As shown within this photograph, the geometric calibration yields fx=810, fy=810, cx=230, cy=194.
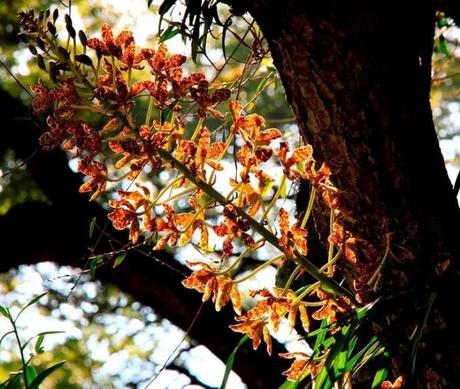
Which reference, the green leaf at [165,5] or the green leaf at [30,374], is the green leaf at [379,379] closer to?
the green leaf at [30,374]

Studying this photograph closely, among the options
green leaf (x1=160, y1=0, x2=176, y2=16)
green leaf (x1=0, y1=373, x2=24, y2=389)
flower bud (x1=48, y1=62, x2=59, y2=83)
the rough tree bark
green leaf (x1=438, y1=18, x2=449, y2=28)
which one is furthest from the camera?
the rough tree bark

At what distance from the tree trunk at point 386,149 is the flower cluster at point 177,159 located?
0.10 ft

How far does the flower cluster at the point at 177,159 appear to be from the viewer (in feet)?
2.09

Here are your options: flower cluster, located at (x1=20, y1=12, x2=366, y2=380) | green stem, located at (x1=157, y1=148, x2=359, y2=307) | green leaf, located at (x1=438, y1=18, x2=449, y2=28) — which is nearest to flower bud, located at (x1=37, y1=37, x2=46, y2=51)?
flower cluster, located at (x1=20, y1=12, x2=366, y2=380)

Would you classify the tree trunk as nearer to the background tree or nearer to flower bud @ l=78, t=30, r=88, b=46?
the background tree

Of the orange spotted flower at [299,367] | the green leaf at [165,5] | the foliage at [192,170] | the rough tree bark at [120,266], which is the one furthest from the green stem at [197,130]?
the rough tree bark at [120,266]

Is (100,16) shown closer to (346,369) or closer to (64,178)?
(64,178)

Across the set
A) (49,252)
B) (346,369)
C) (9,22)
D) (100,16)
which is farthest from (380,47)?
(100,16)

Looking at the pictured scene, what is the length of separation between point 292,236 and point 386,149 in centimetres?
11

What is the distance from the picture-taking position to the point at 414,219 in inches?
27.1

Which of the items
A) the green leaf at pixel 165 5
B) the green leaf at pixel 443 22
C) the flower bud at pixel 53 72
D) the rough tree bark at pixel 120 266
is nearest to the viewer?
the flower bud at pixel 53 72

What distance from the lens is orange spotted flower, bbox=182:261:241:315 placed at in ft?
2.23

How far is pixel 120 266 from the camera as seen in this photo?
6.89 ft

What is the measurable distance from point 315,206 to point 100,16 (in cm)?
276
